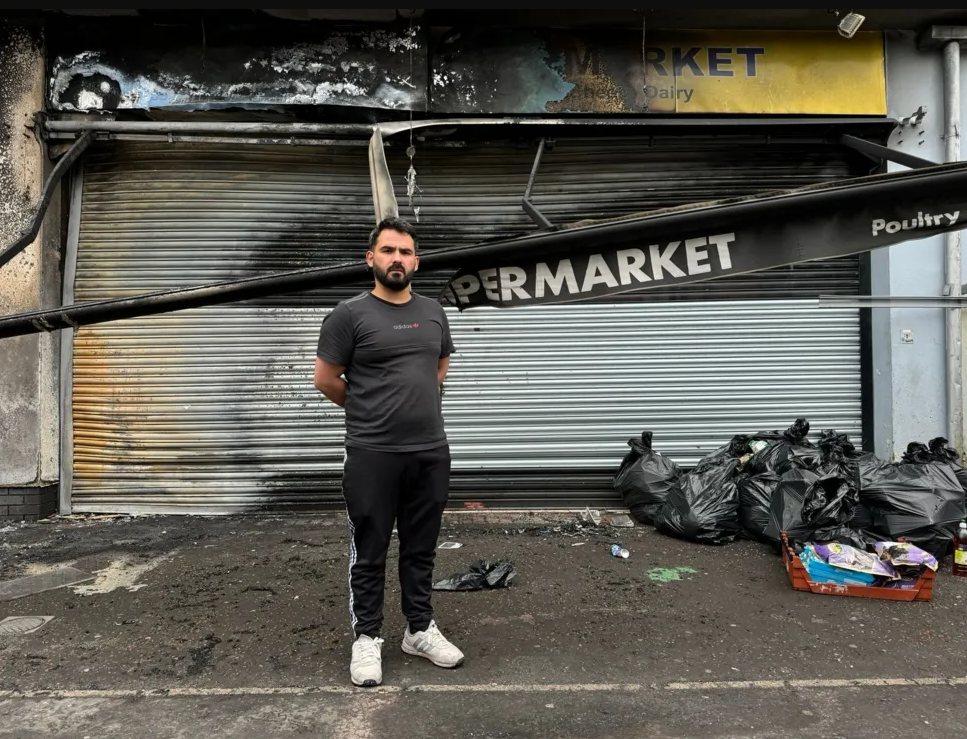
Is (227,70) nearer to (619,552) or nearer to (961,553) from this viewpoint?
(619,552)

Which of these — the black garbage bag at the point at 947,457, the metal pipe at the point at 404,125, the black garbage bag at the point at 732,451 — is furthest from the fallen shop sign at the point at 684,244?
the metal pipe at the point at 404,125

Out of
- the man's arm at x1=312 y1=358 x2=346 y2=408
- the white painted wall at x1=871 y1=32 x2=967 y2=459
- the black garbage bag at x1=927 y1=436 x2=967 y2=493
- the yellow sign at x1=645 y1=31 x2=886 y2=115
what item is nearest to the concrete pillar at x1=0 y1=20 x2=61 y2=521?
the man's arm at x1=312 y1=358 x2=346 y2=408

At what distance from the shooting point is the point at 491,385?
6.35 m

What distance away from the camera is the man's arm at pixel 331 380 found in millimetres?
3150

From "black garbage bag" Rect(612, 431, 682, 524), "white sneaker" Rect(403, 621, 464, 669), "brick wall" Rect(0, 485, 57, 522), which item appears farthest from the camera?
"brick wall" Rect(0, 485, 57, 522)

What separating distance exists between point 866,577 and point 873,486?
103cm

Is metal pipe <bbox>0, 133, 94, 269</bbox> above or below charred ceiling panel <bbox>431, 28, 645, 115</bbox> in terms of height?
below

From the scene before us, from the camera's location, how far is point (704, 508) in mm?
5250

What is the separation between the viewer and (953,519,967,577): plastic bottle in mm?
4500

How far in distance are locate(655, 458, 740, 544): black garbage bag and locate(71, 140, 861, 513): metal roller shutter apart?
0.90 m

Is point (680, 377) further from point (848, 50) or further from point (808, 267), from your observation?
point (848, 50)

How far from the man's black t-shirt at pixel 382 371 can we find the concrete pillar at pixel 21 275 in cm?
428

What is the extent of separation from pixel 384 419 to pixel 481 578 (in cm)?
178

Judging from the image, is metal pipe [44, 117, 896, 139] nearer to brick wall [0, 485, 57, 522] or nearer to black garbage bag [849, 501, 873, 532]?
brick wall [0, 485, 57, 522]
